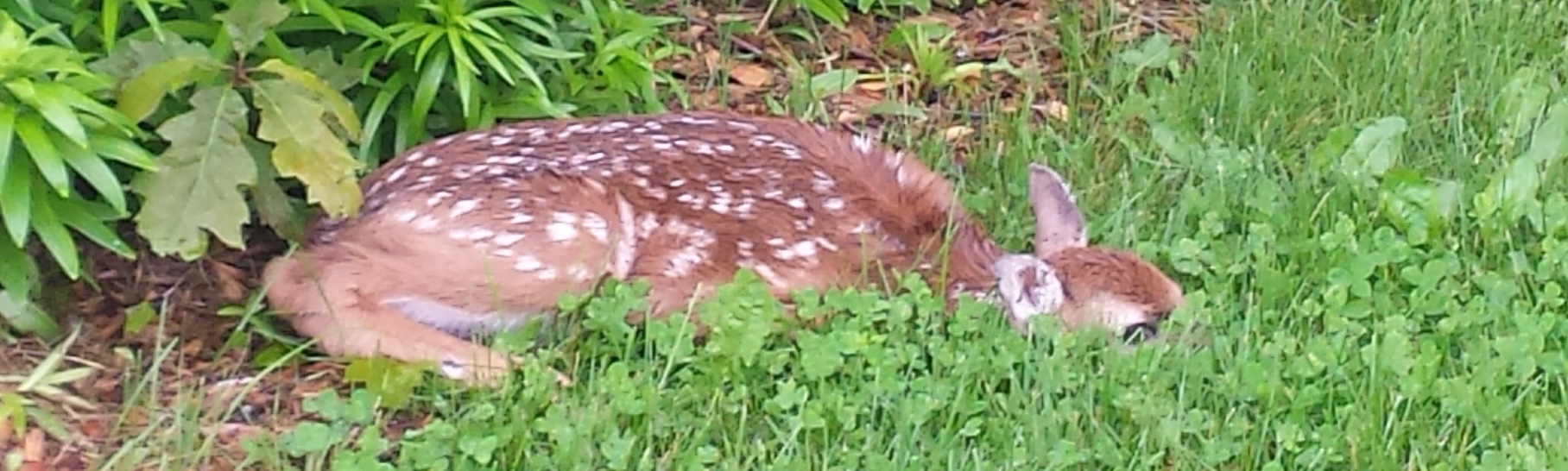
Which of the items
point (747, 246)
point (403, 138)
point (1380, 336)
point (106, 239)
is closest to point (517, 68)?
point (403, 138)

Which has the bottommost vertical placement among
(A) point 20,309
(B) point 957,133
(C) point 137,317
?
(B) point 957,133

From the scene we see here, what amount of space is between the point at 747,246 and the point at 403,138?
875mm

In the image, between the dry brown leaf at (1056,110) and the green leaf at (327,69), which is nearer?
the green leaf at (327,69)

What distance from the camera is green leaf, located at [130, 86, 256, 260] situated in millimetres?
4672

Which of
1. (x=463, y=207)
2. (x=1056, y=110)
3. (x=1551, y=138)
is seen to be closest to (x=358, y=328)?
(x=463, y=207)

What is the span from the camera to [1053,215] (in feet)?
17.3

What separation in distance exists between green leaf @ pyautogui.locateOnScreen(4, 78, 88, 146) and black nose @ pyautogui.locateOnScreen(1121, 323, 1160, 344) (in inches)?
81.9

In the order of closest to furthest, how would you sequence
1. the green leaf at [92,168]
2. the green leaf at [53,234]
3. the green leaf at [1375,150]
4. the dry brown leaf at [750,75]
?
1. the green leaf at [92,168]
2. the green leaf at [53,234]
3. the green leaf at [1375,150]
4. the dry brown leaf at [750,75]

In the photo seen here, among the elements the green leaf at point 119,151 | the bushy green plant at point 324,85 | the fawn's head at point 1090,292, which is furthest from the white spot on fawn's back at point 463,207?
the fawn's head at point 1090,292

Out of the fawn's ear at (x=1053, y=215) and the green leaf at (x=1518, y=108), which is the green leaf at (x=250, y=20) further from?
the green leaf at (x=1518, y=108)

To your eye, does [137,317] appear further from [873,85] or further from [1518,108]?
[1518,108]

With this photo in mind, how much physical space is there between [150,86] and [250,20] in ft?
0.81

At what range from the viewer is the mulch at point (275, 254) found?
15.4 feet

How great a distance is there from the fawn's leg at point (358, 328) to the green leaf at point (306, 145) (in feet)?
0.63
